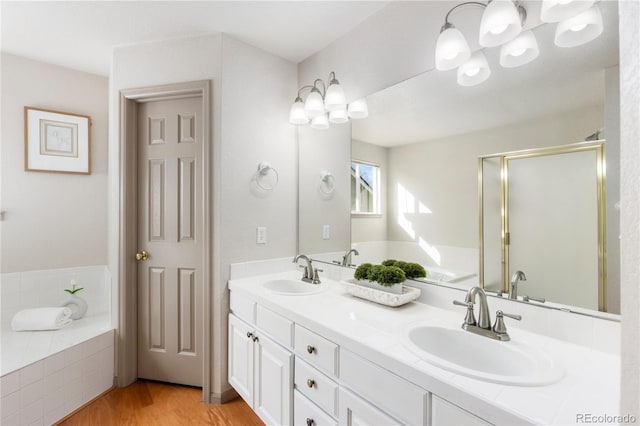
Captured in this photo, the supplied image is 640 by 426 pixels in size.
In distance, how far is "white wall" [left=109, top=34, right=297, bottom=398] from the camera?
6.45 ft

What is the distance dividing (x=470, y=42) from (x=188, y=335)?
2.46 meters

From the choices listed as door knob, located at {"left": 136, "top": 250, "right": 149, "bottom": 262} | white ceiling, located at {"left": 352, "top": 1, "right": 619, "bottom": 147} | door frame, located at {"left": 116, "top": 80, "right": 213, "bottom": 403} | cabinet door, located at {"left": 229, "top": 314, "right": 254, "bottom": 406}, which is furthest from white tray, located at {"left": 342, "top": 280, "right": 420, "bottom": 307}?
door knob, located at {"left": 136, "top": 250, "right": 149, "bottom": 262}

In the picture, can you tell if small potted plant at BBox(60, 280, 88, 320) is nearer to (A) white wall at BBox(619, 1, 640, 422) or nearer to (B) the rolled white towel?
(B) the rolled white towel

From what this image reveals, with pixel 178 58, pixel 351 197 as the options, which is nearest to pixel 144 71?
pixel 178 58

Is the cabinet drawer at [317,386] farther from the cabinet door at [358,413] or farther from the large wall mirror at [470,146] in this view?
the large wall mirror at [470,146]

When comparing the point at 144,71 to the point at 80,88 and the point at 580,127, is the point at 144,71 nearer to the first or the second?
the point at 80,88

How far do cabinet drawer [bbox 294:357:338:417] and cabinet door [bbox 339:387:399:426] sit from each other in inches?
1.8

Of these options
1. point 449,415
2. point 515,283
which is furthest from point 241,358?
point 515,283

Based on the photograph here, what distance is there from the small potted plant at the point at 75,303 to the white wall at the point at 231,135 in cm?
54

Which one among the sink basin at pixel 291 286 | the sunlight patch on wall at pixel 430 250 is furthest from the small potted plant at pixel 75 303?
the sunlight patch on wall at pixel 430 250

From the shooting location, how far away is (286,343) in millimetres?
1436

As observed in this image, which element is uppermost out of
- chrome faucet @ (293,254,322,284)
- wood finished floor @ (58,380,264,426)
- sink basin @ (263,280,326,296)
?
chrome faucet @ (293,254,322,284)

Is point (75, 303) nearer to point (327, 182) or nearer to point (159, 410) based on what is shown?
point (159, 410)

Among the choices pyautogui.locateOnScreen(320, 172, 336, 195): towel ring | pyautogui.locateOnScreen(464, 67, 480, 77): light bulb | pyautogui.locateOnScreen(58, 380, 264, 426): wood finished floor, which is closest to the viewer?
pyautogui.locateOnScreen(464, 67, 480, 77): light bulb
